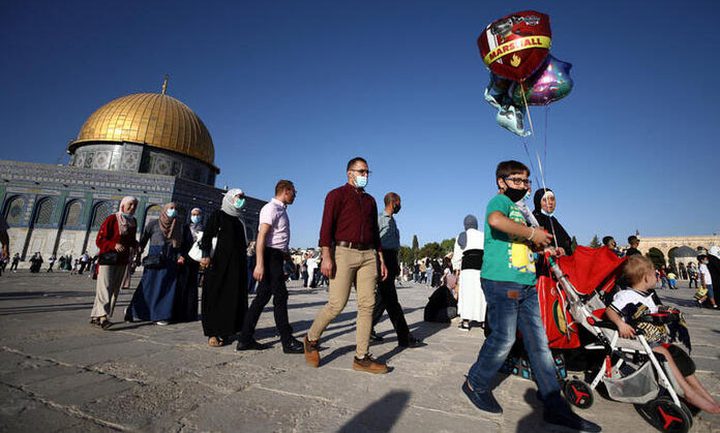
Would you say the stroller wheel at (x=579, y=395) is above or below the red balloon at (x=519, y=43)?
below

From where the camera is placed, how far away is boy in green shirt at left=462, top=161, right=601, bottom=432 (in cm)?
194

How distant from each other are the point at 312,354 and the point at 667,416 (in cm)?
226

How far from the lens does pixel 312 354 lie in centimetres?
276

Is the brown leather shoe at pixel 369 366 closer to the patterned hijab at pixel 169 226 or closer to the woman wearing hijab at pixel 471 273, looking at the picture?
the woman wearing hijab at pixel 471 273

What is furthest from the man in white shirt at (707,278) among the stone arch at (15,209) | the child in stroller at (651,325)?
the stone arch at (15,209)

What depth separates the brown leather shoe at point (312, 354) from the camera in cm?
274

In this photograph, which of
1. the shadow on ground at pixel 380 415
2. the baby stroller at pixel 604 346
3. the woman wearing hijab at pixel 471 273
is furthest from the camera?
the woman wearing hijab at pixel 471 273

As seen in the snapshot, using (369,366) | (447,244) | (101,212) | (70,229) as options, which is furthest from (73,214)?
(447,244)

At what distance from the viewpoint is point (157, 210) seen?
88.2ft

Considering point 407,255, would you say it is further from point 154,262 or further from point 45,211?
point 154,262

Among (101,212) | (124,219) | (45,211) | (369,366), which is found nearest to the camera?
(369,366)

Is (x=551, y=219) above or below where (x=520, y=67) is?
below

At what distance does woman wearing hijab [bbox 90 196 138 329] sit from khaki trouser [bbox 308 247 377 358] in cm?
293

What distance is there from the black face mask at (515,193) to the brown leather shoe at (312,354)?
193 centimetres
